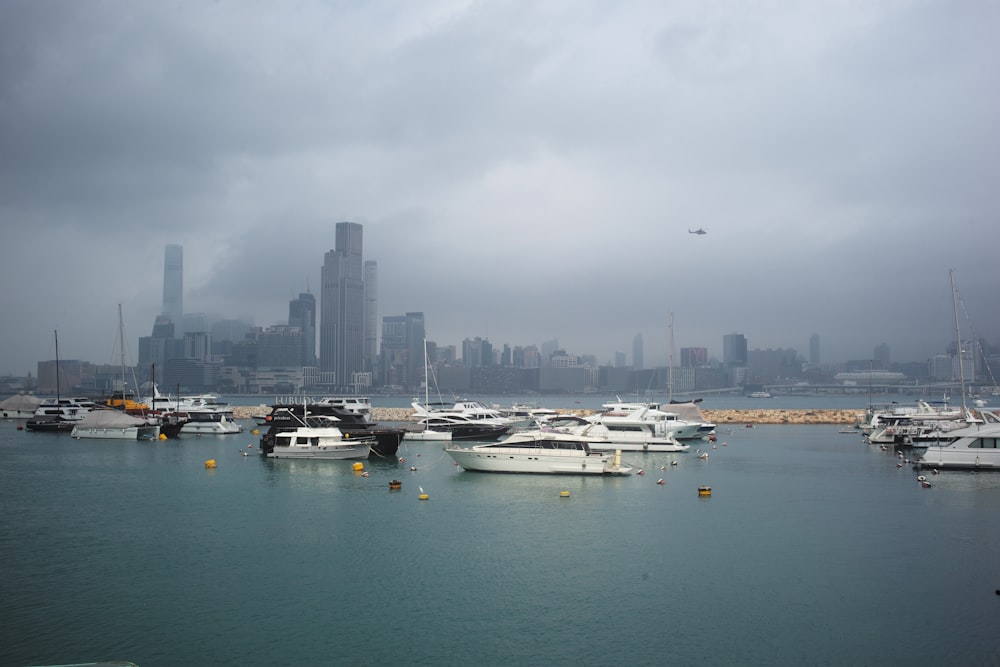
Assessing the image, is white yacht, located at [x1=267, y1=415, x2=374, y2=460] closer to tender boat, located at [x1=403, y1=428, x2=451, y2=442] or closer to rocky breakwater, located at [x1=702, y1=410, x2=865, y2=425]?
tender boat, located at [x1=403, y1=428, x2=451, y2=442]

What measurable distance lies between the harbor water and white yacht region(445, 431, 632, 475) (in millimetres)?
894

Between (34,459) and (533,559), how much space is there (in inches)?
1726

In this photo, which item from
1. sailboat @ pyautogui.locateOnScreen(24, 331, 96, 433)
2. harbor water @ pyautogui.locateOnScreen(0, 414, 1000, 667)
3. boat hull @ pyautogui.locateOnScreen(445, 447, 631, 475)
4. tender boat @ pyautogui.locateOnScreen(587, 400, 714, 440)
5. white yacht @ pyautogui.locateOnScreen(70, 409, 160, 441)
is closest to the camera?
harbor water @ pyautogui.locateOnScreen(0, 414, 1000, 667)

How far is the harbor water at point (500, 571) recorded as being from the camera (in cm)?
1756

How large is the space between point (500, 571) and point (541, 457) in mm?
19565

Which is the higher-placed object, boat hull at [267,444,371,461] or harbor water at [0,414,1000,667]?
boat hull at [267,444,371,461]

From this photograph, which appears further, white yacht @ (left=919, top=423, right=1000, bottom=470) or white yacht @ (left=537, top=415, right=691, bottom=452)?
white yacht @ (left=537, top=415, right=691, bottom=452)

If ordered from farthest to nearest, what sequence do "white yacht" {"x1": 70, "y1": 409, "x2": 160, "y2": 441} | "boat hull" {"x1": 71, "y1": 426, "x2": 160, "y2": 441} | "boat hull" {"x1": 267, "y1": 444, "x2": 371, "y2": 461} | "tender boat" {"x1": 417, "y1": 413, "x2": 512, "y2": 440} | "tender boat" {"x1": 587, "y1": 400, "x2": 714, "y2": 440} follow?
"white yacht" {"x1": 70, "y1": 409, "x2": 160, "y2": 441} < "boat hull" {"x1": 71, "y1": 426, "x2": 160, "y2": 441} < "tender boat" {"x1": 417, "y1": 413, "x2": 512, "y2": 440} < "tender boat" {"x1": 587, "y1": 400, "x2": 714, "y2": 440} < "boat hull" {"x1": 267, "y1": 444, "x2": 371, "y2": 461}

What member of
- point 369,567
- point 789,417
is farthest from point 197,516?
point 789,417

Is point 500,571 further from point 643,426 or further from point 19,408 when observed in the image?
point 19,408

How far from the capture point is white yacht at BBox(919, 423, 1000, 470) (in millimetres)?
42906

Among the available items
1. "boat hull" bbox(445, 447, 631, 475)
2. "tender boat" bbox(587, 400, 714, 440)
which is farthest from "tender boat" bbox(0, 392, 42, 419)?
"boat hull" bbox(445, 447, 631, 475)

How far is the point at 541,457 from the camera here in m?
43.1

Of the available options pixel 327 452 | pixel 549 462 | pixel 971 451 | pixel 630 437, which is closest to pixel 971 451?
pixel 971 451
